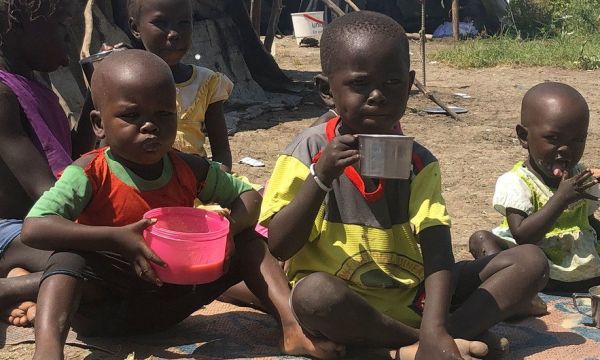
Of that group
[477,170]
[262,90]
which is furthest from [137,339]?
[262,90]

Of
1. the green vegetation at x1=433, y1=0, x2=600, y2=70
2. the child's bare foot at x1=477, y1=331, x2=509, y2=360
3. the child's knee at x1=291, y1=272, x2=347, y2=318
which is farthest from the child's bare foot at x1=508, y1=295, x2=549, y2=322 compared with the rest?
the green vegetation at x1=433, y1=0, x2=600, y2=70

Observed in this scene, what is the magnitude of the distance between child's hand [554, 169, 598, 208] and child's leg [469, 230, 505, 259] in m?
0.35

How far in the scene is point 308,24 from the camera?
43.9ft

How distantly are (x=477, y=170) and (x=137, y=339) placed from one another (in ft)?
11.6

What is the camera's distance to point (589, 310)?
3.12 meters

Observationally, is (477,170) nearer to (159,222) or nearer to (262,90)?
(262,90)

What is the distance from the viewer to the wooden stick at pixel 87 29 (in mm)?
6234

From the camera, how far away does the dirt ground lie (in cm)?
494

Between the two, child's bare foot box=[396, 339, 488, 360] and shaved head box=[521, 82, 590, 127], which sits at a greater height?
shaved head box=[521, 82, 590, 127]

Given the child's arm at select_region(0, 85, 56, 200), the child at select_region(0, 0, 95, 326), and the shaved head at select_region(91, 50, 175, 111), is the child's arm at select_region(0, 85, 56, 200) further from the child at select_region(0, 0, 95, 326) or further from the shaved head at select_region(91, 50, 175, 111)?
the shaved head at select_region(91, 50, 175, 111)

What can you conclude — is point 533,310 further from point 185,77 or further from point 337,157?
point 185,77

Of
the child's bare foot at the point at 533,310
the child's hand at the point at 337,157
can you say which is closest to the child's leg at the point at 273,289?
the child's hand at the point at 337,157

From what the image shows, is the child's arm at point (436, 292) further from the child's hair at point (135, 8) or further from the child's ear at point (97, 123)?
the child's hair at point (135, 8)

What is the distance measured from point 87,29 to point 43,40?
3.33 metres
